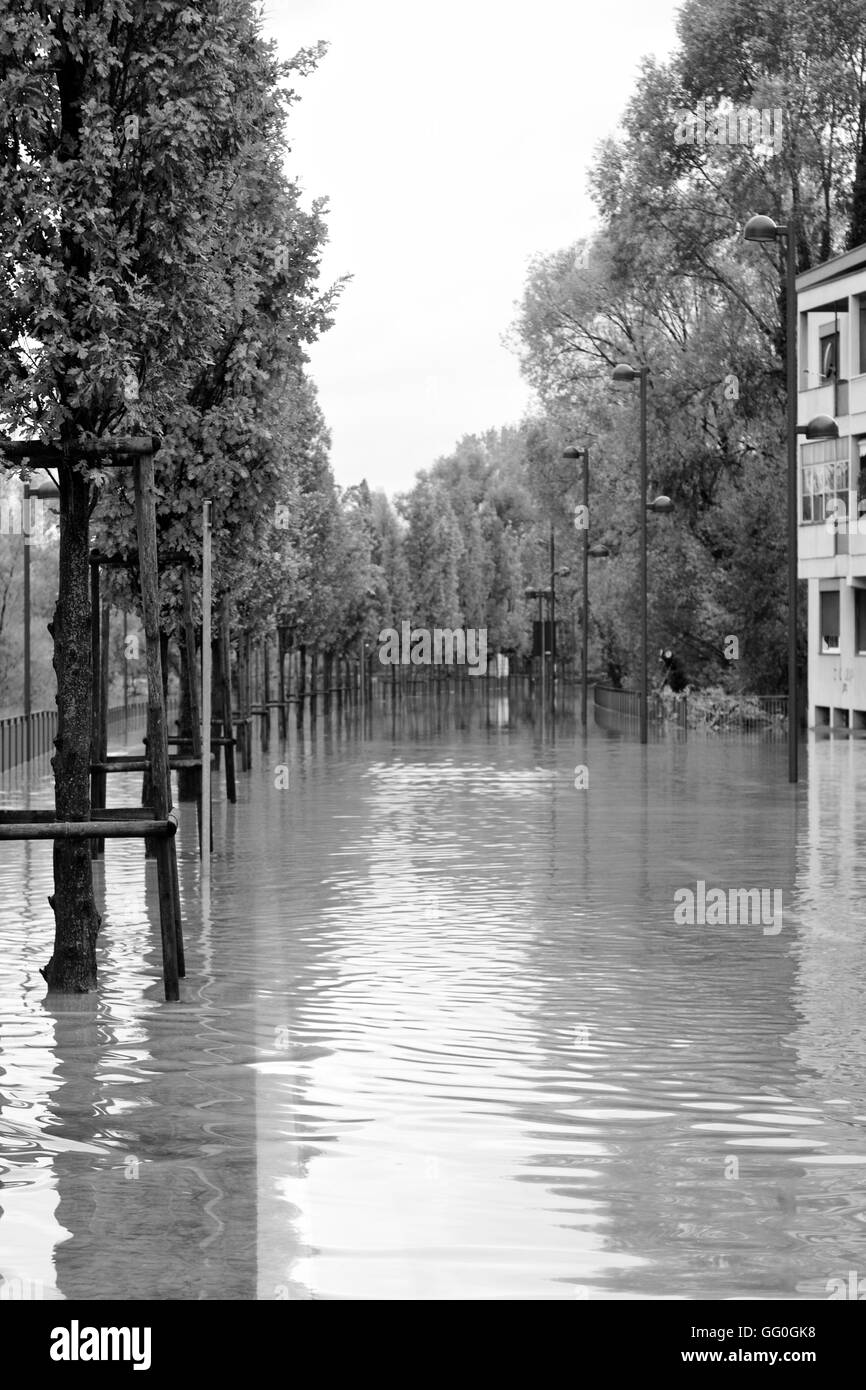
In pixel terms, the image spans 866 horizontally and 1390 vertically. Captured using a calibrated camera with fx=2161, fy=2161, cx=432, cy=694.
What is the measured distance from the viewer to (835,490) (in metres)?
50.6

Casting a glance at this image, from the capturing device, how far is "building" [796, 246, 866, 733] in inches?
1929

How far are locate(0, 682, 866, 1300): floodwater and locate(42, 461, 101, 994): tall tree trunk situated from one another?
0.30m

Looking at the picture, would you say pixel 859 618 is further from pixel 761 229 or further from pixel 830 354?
pixel 761 229

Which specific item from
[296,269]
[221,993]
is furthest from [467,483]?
[221,993]

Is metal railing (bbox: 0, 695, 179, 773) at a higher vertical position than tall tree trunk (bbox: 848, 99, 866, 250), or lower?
lower

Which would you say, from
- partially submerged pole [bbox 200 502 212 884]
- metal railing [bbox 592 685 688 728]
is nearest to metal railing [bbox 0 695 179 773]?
partially submerged pole [bbox 200 502 212 884]

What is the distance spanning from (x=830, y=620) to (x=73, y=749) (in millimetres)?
41455

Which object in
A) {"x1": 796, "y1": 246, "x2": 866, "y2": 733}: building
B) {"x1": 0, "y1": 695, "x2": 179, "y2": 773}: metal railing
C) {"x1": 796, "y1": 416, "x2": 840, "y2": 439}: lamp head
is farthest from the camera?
{"x1": 796, "y1": 246, "x2": 866, "y2": 733}: building

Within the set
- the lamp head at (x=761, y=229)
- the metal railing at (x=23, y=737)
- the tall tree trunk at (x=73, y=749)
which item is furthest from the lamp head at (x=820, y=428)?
the tall tree trunk at (x=73, y=749)

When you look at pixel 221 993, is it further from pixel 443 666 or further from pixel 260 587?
pixel 443 666

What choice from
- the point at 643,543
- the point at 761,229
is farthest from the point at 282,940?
the point at 643,543

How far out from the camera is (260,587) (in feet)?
116

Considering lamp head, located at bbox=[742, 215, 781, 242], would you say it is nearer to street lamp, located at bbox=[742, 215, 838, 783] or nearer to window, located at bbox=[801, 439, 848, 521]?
street lamp, located at bbox=[742, 215, 838, 783]

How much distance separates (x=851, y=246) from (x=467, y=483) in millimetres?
94867
